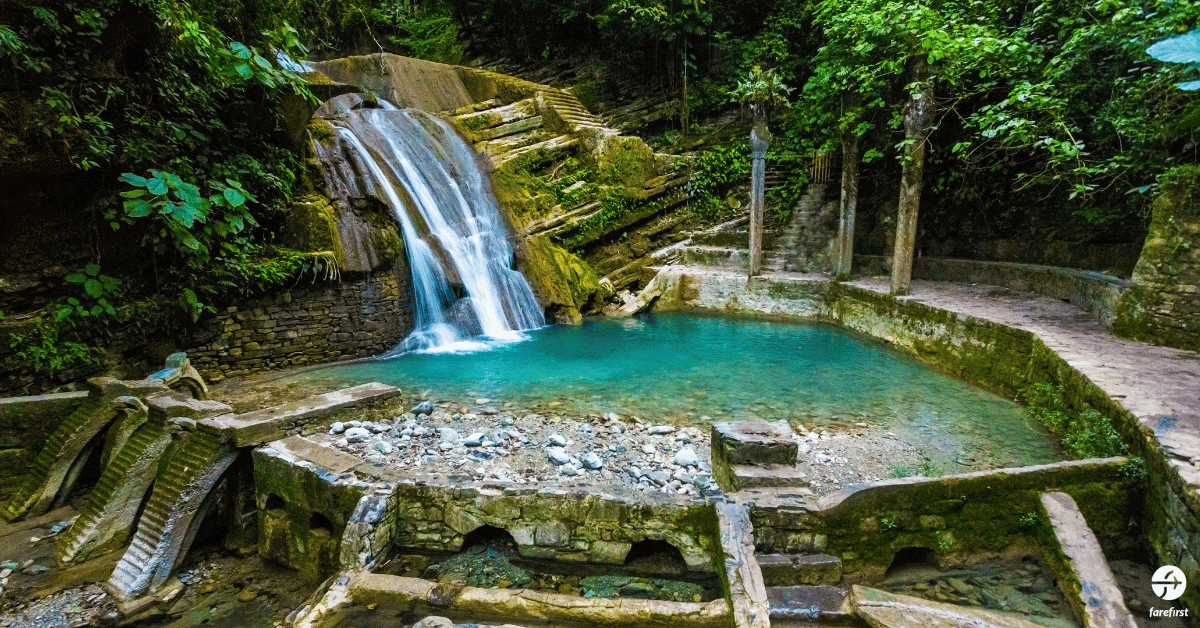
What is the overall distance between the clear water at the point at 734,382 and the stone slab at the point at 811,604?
2.19 metres

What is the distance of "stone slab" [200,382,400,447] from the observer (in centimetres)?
491

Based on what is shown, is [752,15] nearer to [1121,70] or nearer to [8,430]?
[1121,70]

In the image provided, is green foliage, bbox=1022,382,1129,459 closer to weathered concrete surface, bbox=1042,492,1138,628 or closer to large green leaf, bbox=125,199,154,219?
weathered concrete surface, bbox=1042,492,1138,628

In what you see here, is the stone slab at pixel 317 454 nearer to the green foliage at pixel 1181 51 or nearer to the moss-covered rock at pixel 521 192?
the green foliage at pixel 1181 51

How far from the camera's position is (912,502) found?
3777 millimetres

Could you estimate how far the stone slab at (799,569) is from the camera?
3660mm

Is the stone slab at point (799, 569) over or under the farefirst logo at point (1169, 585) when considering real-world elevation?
under

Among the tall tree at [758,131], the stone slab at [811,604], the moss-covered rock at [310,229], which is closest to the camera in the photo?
the stone slab at [811,604]

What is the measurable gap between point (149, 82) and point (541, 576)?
7403 mm

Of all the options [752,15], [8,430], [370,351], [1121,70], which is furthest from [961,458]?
[752,15]

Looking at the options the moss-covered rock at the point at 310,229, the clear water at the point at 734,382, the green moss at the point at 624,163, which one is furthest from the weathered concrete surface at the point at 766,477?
the green moss at the point at 624,163

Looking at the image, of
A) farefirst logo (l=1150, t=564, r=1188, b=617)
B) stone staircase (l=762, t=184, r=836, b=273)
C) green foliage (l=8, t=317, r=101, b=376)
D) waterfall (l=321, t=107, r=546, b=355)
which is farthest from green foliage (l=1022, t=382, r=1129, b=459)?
green foliage (l=8, t=317, r=101, b=376)

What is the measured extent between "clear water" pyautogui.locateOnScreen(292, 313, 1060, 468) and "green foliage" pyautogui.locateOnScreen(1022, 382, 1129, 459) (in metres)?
0.15

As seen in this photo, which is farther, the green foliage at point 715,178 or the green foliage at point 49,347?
the green foliage at point 715,178
